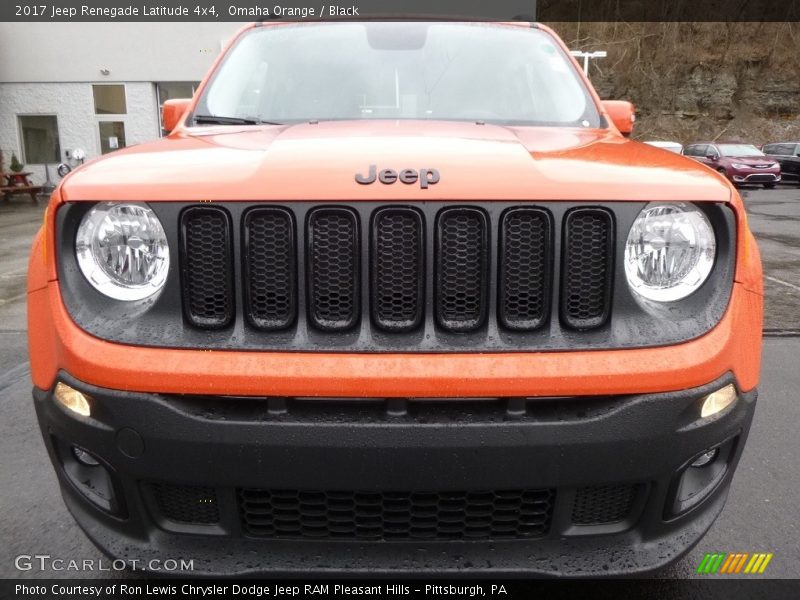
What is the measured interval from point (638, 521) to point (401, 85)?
1.88 metres

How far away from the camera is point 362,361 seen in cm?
154

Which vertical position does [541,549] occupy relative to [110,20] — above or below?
below

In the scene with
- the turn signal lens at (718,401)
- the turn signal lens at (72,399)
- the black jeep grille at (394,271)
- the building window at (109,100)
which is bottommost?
the building window at (109,100)

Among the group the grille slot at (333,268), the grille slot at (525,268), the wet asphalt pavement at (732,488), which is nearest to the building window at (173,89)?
the wet asphalt pavement at (732,488)

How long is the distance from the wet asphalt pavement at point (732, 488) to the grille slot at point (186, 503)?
734 millimetres

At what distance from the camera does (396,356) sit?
1.55 meters

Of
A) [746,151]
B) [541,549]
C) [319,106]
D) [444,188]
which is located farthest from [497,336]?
[746,151]

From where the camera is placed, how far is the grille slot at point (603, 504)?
1646mm

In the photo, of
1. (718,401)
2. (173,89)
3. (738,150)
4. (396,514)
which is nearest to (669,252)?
(718,401)

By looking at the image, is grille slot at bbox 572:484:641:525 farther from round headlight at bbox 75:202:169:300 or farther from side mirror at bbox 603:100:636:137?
side mirror at bbox 603:100:636:137

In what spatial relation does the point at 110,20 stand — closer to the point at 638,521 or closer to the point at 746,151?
the point at 746,151

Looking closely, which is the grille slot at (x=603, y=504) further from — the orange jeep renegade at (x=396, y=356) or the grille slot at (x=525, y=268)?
the grille slot at (x=525, y=268)

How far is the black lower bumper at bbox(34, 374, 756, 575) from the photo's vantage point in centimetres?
152

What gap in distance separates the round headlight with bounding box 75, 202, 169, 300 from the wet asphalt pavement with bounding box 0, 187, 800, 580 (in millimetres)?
1091
